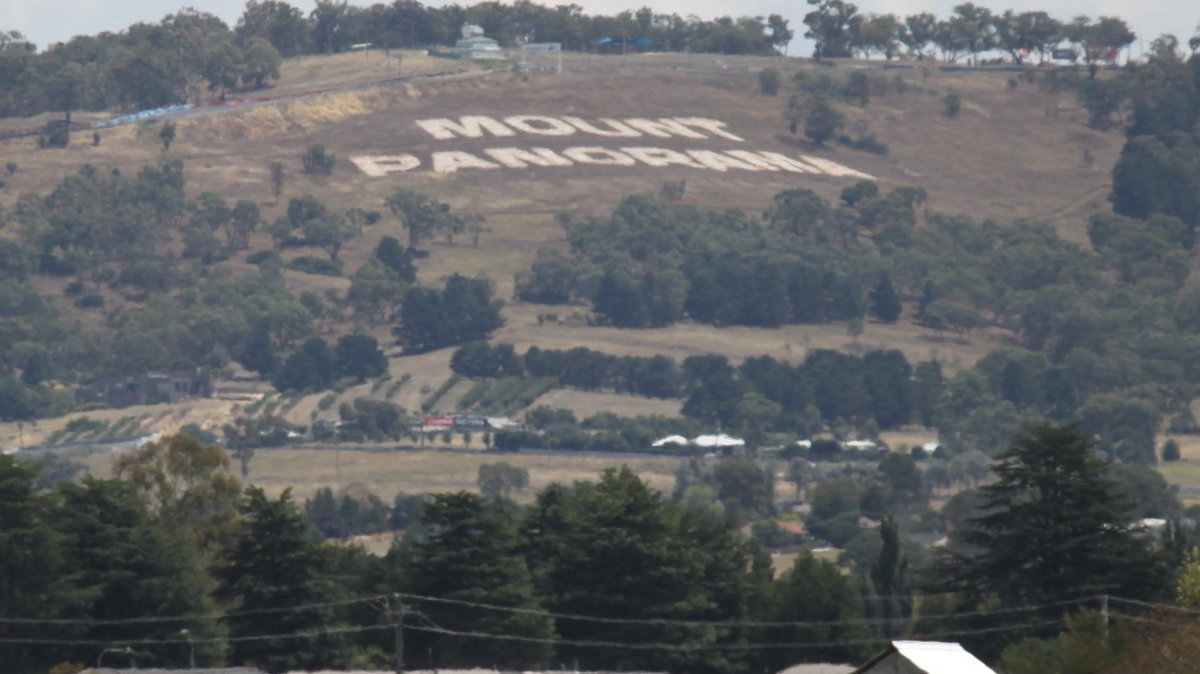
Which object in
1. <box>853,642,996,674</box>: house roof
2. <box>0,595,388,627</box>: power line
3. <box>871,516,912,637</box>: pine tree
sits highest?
<box>853,642,996,674</box>: house roof

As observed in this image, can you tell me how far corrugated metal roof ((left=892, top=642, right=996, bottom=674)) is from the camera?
31.9m

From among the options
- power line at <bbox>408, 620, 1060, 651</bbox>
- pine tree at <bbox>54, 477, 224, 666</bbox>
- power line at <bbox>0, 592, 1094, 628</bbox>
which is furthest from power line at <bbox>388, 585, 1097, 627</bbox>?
pine tree at <bbox>54, 477, 224, 666</bbox>

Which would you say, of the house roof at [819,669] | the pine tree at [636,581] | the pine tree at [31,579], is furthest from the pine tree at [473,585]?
the pine tree at [31,579]

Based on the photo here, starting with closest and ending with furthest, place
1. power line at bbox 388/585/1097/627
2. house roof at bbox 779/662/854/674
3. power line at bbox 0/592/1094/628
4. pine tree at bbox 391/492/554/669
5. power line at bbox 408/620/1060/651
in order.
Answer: house roof at bbox 779/662/854/674 → power line at bbox 0/592/1094/628 → power line at bbox 408/620/1060/651 → power line at bbox 388/585/1097/627 → pine tree at bbox 391/492/554/669

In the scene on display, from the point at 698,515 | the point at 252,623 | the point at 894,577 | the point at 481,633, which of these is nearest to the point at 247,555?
the point at 252,623

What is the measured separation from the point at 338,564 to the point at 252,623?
1057 cm

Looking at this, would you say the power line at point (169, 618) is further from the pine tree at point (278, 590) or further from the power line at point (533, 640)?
the power line at point (533, 640)

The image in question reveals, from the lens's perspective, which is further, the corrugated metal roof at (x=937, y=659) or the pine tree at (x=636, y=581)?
the pine tree at (x=636, y=581)

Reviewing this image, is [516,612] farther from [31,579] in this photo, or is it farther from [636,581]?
[31,579]

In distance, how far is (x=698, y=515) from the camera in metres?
104

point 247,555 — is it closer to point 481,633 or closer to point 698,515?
point 481,633

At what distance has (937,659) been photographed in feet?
106

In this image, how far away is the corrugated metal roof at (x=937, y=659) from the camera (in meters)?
31.9

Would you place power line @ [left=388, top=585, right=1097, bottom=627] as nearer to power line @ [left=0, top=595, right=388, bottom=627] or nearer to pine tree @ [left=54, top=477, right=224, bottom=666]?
power line @ [left=0, top=595, right=388, bottom=627]
